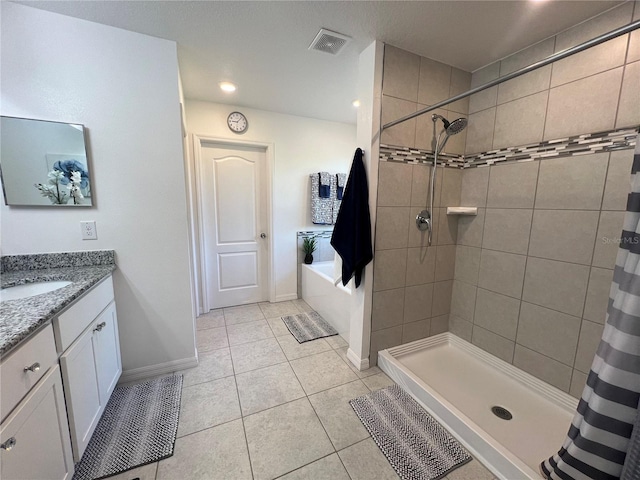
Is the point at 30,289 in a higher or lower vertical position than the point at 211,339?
higher

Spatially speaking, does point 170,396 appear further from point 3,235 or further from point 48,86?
point 48,86

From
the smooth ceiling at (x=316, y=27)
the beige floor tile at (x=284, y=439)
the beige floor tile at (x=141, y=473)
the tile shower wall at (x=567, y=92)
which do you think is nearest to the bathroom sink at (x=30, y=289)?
the beige floor tile at (x=141, y=473)

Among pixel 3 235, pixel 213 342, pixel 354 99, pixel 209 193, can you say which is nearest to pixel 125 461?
pixel 213 342

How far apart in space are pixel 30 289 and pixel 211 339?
1.41 meters

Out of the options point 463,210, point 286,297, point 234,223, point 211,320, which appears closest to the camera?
point 463,210

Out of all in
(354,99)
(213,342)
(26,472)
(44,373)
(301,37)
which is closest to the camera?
(26,472)

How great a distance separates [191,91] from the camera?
251cm

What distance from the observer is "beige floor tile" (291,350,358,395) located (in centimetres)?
187

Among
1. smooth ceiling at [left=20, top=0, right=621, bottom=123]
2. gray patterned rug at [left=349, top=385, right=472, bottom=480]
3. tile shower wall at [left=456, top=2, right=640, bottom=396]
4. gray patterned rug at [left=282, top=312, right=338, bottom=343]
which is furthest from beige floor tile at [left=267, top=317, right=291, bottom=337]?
smooth ceiling at [left=20, top=0, right=621, bottom=123]

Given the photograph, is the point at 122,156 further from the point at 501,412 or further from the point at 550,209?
the point at 501,412

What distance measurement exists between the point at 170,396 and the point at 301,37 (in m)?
2.60

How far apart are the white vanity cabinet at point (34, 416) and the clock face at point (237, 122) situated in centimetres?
250

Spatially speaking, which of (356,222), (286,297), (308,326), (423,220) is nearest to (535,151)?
(423,220)

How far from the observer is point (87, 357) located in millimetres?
1302
